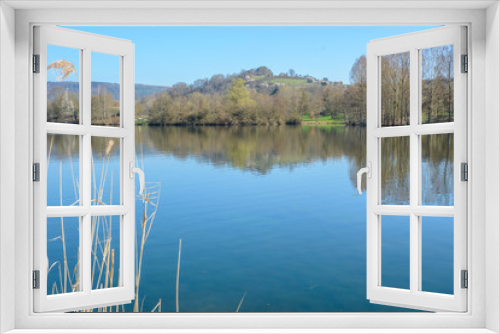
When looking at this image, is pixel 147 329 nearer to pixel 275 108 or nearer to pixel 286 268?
pixel 286 268

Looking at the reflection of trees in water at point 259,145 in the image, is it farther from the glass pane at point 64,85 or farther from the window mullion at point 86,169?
the window mullion at point 86,169

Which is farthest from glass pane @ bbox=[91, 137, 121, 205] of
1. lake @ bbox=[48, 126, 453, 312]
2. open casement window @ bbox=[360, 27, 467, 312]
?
lake @ bbox=[48, 126, 453, 312]

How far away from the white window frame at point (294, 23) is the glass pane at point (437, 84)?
0.27 m

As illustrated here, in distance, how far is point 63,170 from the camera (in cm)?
282

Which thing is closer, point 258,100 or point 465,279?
point 465,279

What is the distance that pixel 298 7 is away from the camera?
217 cm

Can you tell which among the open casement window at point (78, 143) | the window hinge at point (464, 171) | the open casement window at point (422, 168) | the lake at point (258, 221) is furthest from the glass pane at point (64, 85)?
the lake at point (258, 221)

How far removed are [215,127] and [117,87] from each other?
7.24m

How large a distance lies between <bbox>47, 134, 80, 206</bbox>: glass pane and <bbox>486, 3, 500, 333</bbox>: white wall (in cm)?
202

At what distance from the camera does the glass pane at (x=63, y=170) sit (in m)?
2.42

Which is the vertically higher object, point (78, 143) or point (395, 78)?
point (395, 78)

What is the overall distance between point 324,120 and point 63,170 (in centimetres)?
741

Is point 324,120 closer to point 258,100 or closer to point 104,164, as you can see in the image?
point 258,100

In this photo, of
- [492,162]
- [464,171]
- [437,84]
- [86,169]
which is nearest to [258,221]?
[437,84]
